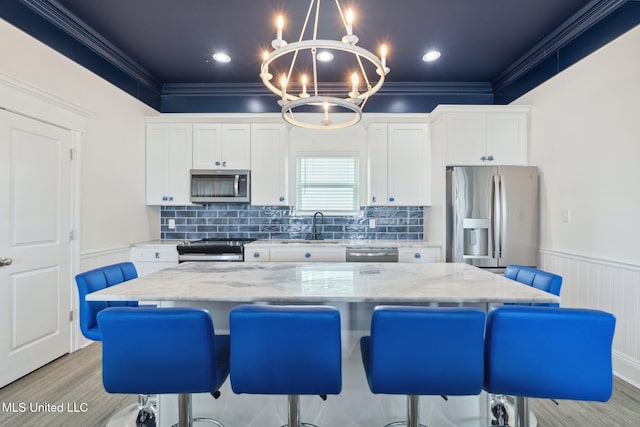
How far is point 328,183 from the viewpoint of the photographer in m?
4.26

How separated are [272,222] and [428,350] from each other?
10.8ft

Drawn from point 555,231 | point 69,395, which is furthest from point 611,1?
point 69,395

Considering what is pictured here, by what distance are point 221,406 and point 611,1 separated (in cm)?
386

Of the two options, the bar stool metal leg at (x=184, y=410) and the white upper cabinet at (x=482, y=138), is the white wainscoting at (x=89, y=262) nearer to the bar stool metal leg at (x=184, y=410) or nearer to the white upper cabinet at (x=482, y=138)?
the bar stool metal leg at (x=184, y=410)

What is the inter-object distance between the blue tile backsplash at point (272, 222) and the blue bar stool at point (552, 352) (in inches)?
120

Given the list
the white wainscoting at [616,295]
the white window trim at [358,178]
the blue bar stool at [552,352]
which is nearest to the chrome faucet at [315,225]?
the white window trim at [358,178]

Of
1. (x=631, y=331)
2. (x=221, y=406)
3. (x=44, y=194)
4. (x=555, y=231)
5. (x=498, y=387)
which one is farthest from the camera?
(x=555, y=231)

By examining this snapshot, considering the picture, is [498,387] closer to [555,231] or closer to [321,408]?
[321,408]

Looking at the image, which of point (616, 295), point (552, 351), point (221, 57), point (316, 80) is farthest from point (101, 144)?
point (616, 295)

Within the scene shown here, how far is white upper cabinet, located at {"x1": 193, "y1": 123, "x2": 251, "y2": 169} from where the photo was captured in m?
3.96

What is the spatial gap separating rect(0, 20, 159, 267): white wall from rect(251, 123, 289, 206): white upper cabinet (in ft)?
4.40

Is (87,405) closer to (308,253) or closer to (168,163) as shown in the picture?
(308,253)

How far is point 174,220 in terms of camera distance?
4.29 m

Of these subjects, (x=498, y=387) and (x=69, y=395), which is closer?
(x=498, y=387)
